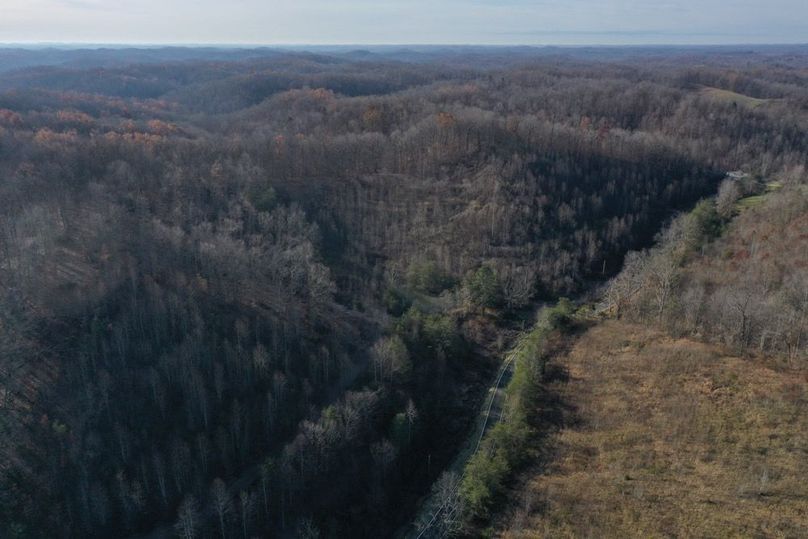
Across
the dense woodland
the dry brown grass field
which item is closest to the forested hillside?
the dry brown grass field

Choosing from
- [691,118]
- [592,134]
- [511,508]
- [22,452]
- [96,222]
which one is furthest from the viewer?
[691,118]

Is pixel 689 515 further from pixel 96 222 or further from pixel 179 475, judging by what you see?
pixel 96 222

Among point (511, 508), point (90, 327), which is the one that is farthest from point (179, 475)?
point (511, 508)

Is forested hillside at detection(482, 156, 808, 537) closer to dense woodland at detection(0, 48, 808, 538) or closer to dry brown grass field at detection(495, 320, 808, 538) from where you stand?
dry brown grass field at detection(495, 320, 808, 538)

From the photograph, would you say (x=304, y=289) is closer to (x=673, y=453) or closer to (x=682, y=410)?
(x=682, y=410)

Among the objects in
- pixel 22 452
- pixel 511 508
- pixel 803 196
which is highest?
pixel 803 196
